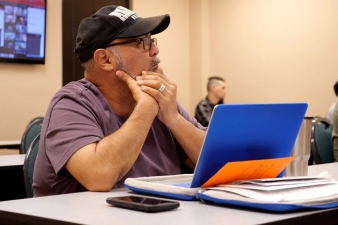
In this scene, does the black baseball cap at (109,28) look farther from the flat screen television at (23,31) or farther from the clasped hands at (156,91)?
the flat screen television at (23,31)

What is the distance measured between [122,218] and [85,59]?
35.8 inches

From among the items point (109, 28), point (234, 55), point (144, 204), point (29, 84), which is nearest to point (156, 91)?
point (109, 28)

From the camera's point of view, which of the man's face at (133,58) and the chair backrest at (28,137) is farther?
the chair backrest at (28,137)

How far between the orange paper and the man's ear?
0.70 meters

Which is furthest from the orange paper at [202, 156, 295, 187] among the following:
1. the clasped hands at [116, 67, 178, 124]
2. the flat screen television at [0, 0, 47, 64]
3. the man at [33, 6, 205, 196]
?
the flat screen television at [0, 0, 47, 64]

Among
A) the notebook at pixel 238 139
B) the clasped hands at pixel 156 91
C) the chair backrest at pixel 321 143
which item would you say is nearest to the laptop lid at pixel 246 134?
the notebook at pixel 238 139

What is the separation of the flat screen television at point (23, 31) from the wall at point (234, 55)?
10 centimetres

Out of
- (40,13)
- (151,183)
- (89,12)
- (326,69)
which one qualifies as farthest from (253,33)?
(151,183)

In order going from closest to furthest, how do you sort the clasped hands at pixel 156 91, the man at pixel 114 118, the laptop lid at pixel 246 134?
the laptop lid at pixel 246 134 < the man at pixel 114 118 < the clasped hands at pixel 156 91

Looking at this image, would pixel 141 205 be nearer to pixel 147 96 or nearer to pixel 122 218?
pixel 122 218

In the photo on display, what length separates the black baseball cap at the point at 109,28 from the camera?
1.65 m

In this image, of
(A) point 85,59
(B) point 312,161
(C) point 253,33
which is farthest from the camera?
(C) point 253,33

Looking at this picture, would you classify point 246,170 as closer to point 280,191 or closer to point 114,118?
point 280,191

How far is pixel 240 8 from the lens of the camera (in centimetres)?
648
